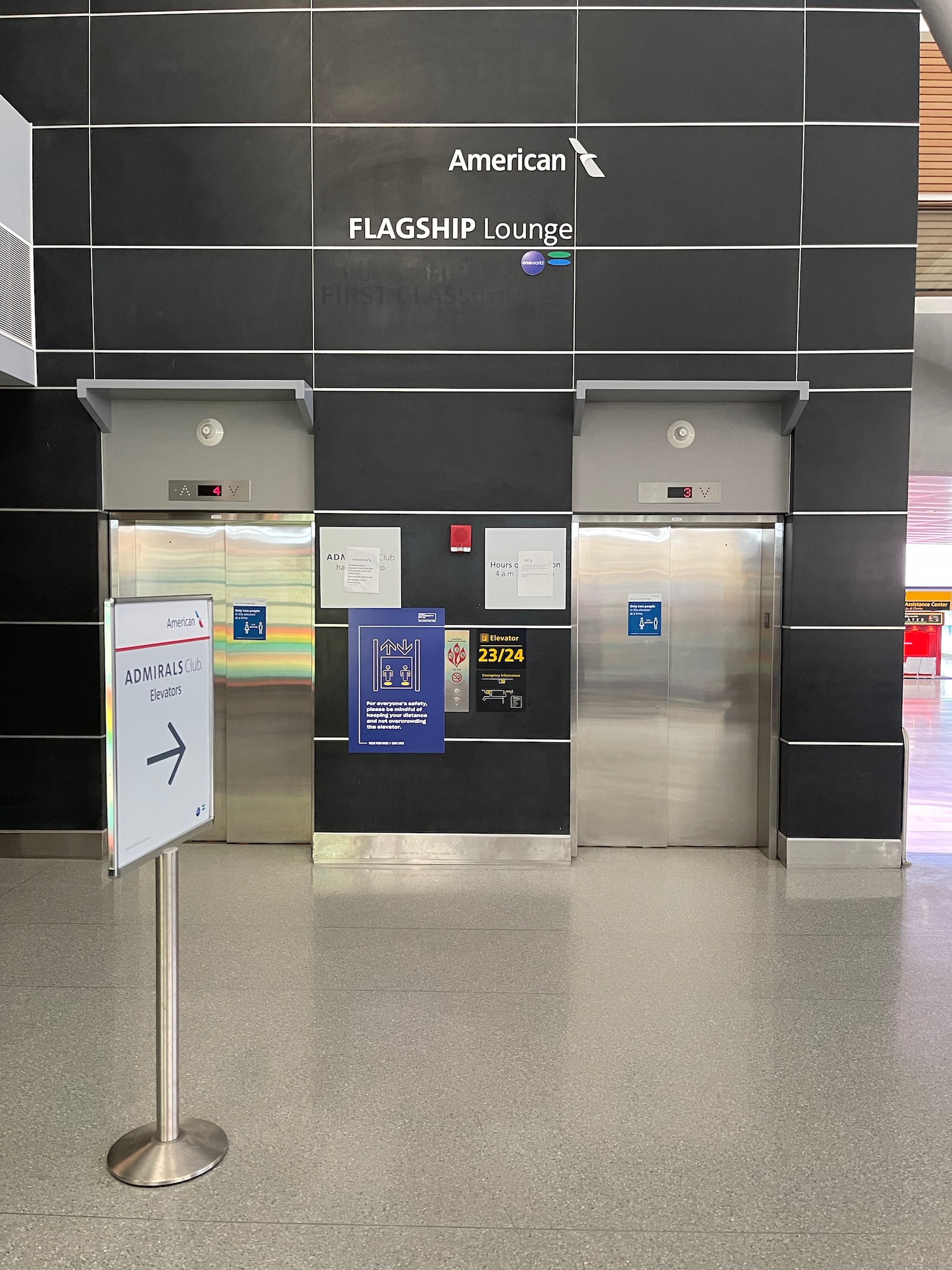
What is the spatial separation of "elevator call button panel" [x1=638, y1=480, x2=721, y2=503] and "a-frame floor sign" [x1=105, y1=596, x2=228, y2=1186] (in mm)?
3759

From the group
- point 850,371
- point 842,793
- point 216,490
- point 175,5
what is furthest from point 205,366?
point 842,793

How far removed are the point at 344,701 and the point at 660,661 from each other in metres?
2.23

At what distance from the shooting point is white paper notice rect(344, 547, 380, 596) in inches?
241

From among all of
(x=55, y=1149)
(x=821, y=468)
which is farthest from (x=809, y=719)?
(x=55, y=1149)

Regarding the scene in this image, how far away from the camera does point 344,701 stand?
20.3ft

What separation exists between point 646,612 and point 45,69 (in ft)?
17.5

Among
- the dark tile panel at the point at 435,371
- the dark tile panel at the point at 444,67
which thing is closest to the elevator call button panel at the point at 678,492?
the dark tile panel at the point at 435,371

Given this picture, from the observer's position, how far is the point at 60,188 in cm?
605

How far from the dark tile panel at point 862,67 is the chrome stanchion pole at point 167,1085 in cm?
598

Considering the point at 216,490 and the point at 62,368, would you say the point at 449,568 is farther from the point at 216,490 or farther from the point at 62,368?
the point at 62,368

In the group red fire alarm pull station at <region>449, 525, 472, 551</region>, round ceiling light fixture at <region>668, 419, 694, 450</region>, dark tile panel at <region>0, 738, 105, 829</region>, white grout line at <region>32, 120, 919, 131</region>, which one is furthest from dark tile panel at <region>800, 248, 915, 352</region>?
dark tile panel at <region>0, 738, 105, 829</region>

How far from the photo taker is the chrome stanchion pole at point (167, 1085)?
286 centimetres

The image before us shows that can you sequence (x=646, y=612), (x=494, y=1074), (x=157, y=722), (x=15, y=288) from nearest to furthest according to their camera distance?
(x=157, y=722), (x=494, y=1074), (x=15, y=288), (x=646, y=612)

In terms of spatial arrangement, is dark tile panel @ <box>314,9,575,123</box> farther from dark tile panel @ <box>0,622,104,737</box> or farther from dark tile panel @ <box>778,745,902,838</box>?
dark tile panel @ <box>778,745,902,838</box>
